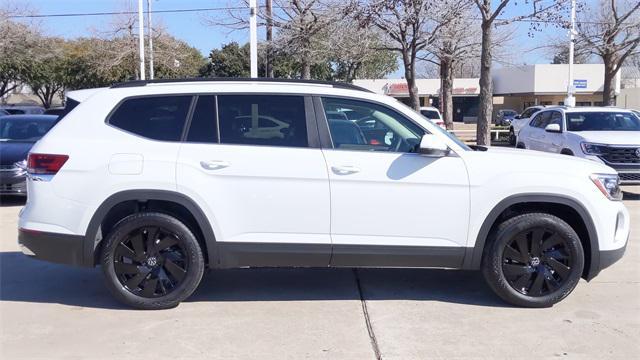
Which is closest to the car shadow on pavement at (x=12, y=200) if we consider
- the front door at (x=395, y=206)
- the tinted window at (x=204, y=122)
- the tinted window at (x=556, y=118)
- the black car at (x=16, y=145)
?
the black car at (x=16, y=145)

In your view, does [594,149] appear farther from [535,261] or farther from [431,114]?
[431,114]

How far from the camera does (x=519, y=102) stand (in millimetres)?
60094

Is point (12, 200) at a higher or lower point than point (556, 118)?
lower

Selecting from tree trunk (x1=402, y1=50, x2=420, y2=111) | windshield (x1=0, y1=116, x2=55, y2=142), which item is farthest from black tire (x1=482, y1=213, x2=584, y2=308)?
tree trunk (x1=402, y1=50, x2=420, y2=111)

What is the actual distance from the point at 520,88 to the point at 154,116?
181 ft

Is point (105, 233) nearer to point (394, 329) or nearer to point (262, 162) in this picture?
point (262, 162)

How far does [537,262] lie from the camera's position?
5.47 m

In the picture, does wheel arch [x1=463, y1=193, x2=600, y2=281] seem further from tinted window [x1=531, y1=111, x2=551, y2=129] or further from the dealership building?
the dealership building

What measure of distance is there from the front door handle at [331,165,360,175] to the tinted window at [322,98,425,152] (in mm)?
214

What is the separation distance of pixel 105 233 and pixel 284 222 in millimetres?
1588

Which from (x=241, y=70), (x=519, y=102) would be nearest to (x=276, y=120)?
(x=241, y=70)

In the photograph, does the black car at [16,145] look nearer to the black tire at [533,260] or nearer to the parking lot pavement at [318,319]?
the parking lot pavement at [318,319]

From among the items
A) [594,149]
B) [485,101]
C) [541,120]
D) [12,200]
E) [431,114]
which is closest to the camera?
[594,149]

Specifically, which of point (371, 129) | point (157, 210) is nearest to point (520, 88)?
point (371, 129)
